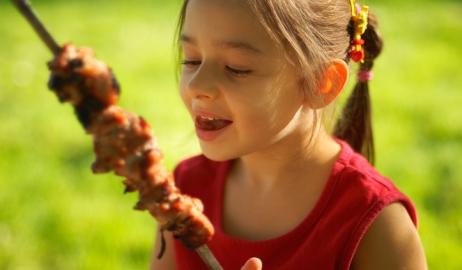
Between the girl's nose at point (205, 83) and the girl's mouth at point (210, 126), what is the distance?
0.27 feet

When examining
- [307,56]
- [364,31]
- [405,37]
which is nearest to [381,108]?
[405,37]

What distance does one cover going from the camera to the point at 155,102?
4.81 metres

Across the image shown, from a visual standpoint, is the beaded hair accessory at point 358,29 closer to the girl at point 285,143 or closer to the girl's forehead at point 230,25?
the girl at point 285,143

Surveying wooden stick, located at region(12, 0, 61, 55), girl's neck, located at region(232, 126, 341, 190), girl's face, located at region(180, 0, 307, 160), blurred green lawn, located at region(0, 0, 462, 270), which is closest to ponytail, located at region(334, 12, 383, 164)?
girl's neck, located at region(232, 126, 341, 190)

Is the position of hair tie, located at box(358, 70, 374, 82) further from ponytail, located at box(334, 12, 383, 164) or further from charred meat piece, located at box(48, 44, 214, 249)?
charred meat piece, located at box(48, 44, 214, 249)

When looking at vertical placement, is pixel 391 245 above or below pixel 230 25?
below

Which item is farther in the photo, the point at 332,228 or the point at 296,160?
the point at 296,160

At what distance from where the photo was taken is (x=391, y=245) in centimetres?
192

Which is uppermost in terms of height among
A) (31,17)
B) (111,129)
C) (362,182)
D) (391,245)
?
(31,17)

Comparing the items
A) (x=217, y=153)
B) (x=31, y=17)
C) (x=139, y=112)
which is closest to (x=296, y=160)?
(x=217, y=153)

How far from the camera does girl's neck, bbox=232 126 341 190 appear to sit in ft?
6.96

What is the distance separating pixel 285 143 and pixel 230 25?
1.56 ft

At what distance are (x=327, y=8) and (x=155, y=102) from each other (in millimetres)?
2946

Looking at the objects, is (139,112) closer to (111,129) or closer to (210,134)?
(210,134)
